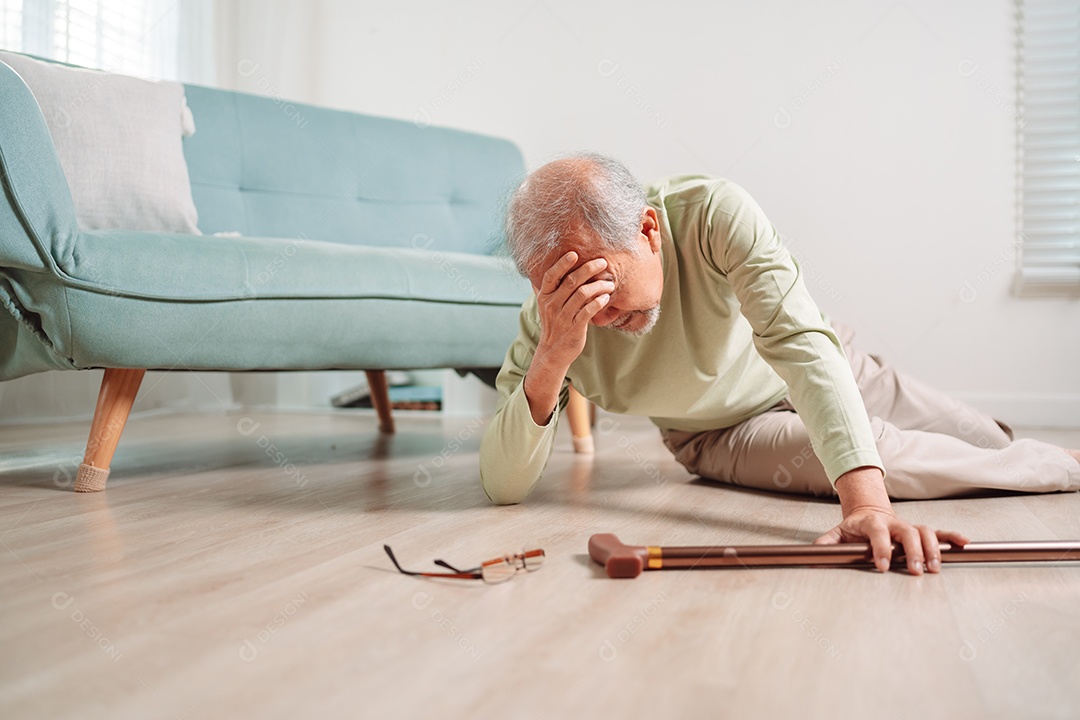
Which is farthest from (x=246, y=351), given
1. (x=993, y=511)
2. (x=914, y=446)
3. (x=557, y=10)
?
(x=557, y=10)

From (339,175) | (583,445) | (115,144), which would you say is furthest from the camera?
(339,175)

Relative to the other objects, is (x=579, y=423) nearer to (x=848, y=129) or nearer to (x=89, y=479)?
(x=89, y=479)

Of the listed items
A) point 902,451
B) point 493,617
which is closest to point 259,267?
point 493,617

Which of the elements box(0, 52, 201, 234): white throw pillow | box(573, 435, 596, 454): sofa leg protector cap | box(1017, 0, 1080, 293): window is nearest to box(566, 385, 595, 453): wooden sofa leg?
box(573, 435, 596, 454): sofa leg protector cap

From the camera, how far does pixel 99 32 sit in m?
2.83

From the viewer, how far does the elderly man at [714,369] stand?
1128 millimetres

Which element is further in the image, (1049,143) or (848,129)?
(848,129)

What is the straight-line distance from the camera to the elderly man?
1128mm

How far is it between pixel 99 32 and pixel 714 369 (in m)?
2.39

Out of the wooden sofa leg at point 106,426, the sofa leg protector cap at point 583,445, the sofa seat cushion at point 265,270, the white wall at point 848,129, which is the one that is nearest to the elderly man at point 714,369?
the sofa seat cushion at point 265,270

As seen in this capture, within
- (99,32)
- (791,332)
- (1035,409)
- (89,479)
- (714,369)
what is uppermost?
(99,32)

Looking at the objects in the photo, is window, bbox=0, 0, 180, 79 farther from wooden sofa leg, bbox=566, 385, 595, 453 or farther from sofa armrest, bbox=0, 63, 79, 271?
wooden sofa leg, bbox=566, 385, 595, 453

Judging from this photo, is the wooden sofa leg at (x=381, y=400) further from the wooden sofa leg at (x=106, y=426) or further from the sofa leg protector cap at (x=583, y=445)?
the wooden sofa leg at (x=106, y=426)

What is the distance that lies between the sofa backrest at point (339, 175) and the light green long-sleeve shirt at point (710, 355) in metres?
1.01
